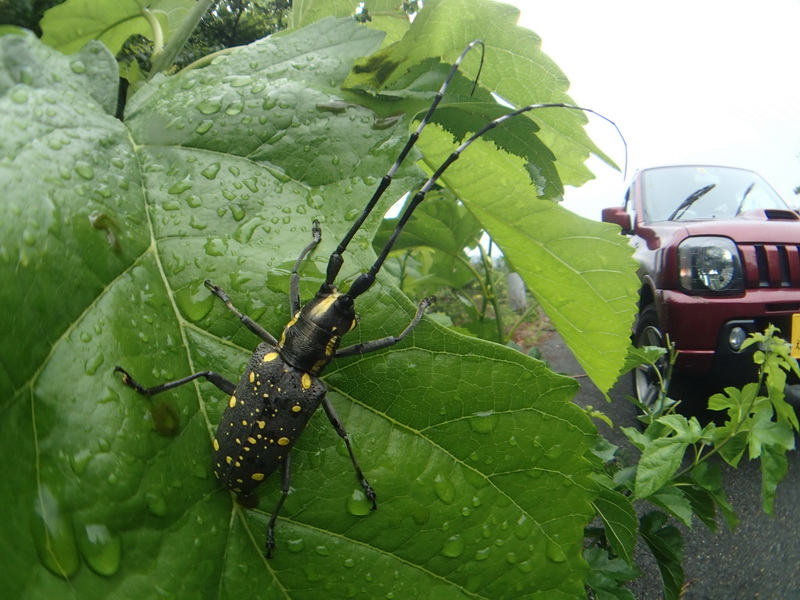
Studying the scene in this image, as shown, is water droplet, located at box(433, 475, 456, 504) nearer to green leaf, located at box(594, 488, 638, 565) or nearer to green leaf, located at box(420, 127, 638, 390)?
green leaf, located at box(420, 127, 638, 390)

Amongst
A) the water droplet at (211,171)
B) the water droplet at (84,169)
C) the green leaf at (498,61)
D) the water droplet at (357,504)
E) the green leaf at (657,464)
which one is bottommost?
the green leaf at (657,464)

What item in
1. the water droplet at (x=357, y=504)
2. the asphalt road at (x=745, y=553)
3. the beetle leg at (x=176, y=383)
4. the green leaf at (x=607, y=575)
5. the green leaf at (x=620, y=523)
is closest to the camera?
the beetle leg at (x=176, y=383)

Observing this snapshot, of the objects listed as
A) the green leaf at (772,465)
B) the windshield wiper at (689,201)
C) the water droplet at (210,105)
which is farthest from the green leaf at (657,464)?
the windshield wiper at (689,201)

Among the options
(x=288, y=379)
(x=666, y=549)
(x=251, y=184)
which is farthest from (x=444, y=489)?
(x=666, y=549)

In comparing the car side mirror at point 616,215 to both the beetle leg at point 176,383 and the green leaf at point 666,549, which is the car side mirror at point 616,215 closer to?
the green leaf at point 666,549

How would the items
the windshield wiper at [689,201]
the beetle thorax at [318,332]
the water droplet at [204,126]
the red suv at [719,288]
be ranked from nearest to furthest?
the water droplet at [204,126]
the beetle thorax at [318,332]
the red suv at [719,288]
the windshield wiper at [689,201]

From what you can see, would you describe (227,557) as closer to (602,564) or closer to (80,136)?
(80,136)

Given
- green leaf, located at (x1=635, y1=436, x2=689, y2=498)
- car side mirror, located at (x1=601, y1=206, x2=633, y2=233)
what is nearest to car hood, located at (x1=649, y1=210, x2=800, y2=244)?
car side mirror, located at (x1=601, y1=206, x2=633, y2=233)

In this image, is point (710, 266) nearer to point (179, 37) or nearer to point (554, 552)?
point (554, 552)
